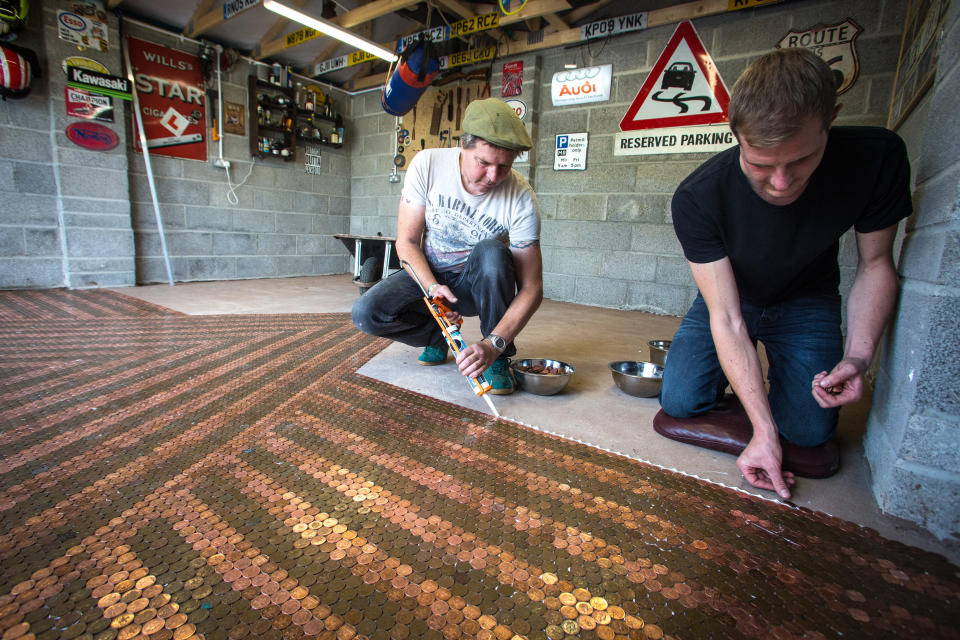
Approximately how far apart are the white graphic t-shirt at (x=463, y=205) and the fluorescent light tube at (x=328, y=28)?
2.62 m

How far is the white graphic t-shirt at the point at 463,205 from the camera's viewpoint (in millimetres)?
1636

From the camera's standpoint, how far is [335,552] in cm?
82

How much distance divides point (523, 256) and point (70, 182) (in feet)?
12.5

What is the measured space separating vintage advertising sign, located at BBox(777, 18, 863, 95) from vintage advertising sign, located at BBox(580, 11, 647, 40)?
3.31ft

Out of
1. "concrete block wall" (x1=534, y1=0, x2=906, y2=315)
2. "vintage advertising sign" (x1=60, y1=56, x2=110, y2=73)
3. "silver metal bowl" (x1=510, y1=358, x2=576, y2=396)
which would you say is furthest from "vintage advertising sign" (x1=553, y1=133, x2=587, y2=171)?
"vintage advertising sign" (x1=60, y1=56, x2=110, y2=73)

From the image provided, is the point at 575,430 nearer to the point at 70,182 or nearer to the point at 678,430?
the point at 678,430

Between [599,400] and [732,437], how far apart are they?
0.47 meters

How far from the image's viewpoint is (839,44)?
289 cm

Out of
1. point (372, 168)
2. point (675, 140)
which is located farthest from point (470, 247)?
point (372, 168)

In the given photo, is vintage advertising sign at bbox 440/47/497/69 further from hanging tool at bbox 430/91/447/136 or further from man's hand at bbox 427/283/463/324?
man's hand at bbox 427/283/463/324

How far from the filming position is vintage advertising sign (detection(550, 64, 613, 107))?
12.1 feet

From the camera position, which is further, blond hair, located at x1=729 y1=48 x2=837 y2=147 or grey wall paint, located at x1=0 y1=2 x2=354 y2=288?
grey wall paint, located at x1=0 y1=2 x2=354 y2=288

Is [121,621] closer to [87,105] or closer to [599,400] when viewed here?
[599,400]

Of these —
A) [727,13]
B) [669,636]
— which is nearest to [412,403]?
[669,636]
